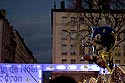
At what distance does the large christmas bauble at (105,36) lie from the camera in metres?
8.18

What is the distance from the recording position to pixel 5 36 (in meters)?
88.7

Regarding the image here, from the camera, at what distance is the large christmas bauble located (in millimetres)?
8180

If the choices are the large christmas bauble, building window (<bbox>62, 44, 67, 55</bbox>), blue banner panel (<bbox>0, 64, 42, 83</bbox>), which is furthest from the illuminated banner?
building window (<bbox>62, 44, 67, 55</bbox>)

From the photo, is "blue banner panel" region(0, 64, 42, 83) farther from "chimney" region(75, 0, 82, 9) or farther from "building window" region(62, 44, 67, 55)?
"building window" region(62, 44, 67, 55)

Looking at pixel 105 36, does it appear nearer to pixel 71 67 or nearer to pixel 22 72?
pixel 22 72

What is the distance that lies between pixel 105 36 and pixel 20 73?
90.1 ft

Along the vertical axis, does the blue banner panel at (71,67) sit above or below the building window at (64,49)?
above

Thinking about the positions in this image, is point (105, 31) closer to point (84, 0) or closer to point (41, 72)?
point (41, 72)

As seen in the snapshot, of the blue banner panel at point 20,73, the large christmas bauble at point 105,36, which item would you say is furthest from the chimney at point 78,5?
the large christmas bauble at point 105,36

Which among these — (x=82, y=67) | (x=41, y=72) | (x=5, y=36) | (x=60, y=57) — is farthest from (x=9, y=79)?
(x=5, y=36)

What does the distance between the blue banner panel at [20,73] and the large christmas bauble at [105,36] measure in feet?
87.0

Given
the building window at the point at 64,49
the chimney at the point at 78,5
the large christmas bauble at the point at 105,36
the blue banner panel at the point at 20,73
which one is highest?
the large christmas bauble at the point at 105,36

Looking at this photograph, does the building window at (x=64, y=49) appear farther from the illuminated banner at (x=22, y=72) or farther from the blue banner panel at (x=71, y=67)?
the illuminated banner at (x=22, y=72)

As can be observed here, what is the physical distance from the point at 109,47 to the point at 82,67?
27.5 m
